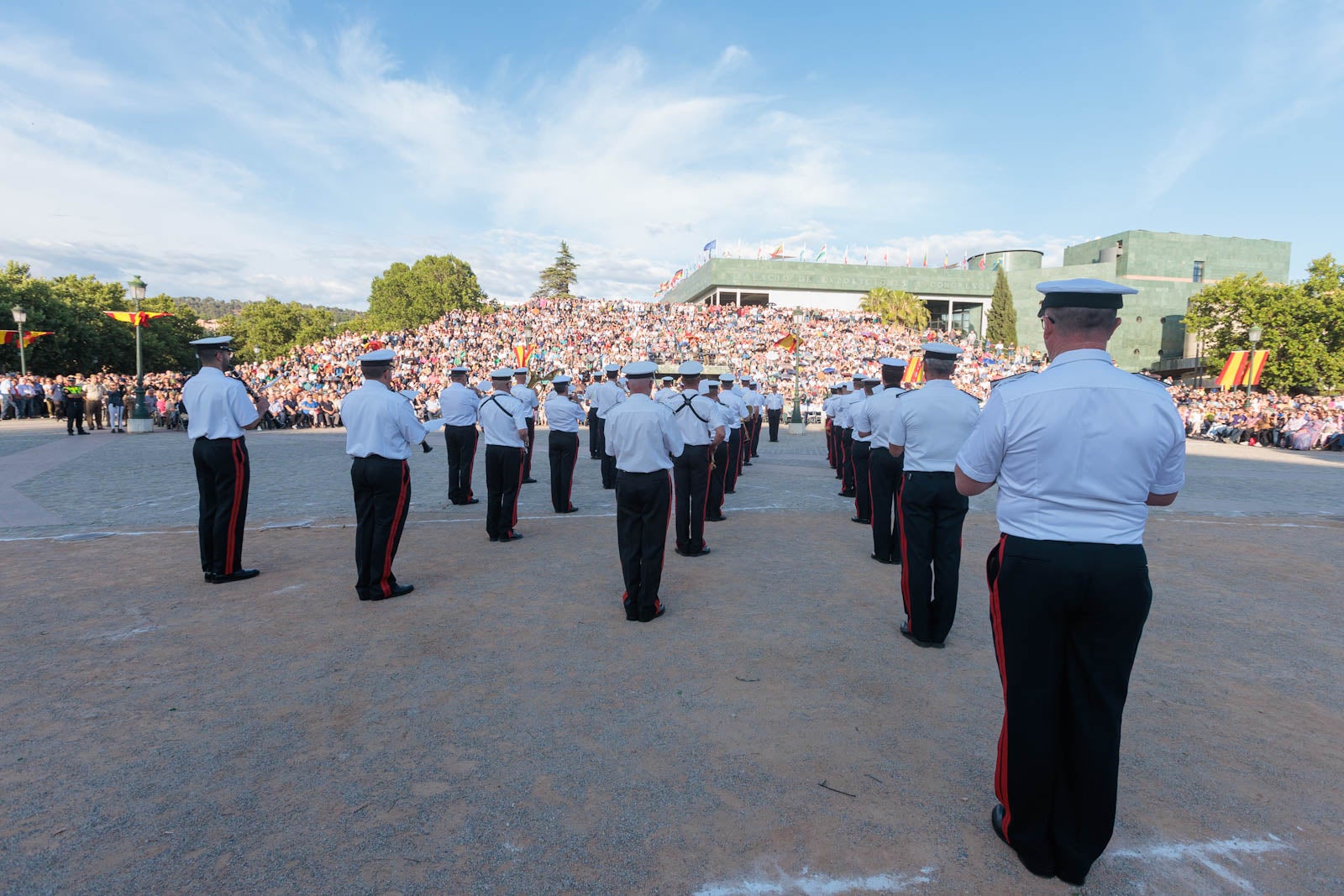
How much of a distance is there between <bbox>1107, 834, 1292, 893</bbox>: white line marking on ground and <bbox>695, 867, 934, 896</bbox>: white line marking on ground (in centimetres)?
88

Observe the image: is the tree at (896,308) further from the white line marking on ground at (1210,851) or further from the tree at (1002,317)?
the white line marking on ground at (1210,851)

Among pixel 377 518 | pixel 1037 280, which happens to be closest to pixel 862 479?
pixel 377 518

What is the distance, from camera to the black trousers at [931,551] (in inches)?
196

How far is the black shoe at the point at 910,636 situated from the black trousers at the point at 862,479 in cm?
404

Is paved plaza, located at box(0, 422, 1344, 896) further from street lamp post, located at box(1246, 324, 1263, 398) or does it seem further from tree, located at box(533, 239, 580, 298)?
tree, located at box(533, 239, 580, 298)

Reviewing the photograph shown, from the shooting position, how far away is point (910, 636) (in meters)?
5.13

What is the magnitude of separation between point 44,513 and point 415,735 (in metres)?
9.08

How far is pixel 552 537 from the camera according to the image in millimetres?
8430

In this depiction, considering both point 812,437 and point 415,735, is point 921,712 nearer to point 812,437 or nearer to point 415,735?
point 415,735

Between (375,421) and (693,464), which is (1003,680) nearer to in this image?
(375,421)

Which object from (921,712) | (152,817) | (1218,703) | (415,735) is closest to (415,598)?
(415,735)

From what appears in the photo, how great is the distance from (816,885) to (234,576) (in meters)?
5.91

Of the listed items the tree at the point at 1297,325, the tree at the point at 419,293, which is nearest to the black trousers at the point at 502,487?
the tree at the point at 1297,325

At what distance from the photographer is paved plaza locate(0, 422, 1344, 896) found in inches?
105
